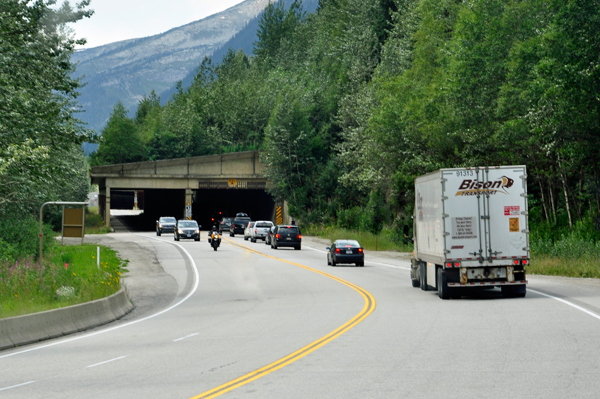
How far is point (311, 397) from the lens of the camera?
Result: 27.0 ft

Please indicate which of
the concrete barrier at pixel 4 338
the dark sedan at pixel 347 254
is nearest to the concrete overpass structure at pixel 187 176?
the dark sedan at pixel 347 254

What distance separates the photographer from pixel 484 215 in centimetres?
1966

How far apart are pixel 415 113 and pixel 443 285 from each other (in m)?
26.3

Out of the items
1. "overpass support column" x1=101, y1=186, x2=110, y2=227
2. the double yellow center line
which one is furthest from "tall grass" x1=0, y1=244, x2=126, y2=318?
"overpass support column" x1=101, y1=186, x2=110, y2=227

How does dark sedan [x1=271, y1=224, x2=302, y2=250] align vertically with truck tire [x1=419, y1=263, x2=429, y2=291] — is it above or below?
above

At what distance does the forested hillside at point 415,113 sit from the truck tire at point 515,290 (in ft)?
38.2

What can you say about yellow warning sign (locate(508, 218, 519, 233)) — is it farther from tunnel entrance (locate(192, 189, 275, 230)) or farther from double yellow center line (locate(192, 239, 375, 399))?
tunnel entrance (locate(192, 189, 275, 230))

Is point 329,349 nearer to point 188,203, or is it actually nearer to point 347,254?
point 347,254

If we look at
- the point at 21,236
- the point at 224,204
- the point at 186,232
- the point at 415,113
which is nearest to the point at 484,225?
the point at 21,236

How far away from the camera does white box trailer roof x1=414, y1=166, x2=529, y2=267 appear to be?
64.0ft

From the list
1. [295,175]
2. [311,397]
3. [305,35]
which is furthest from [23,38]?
[305,35]

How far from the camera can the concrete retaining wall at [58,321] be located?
1356 cm

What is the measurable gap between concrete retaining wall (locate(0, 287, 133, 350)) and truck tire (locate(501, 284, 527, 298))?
34.2 ft

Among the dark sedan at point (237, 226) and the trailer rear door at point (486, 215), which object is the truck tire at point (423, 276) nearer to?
the trailer rear door at point (486, 215)
